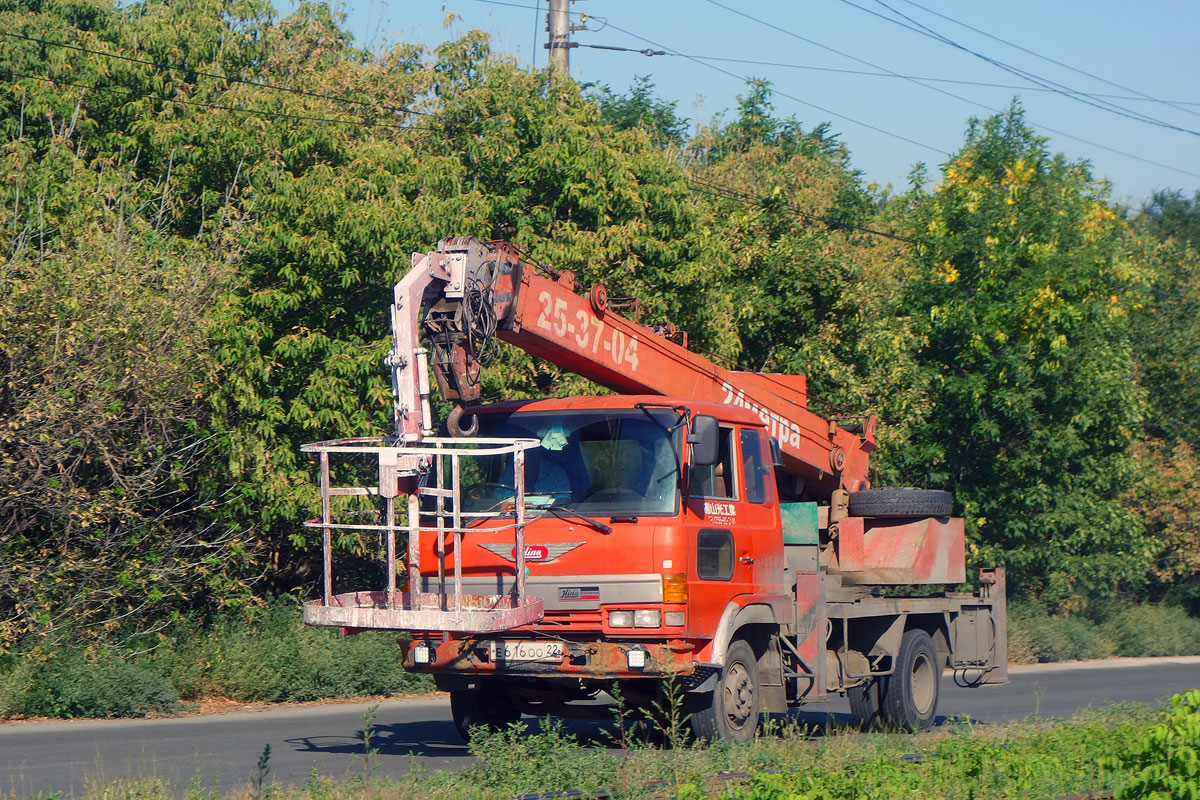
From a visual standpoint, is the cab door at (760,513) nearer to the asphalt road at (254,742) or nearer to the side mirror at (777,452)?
the side mirror at (777,452)

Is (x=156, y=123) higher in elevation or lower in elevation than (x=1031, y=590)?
higher

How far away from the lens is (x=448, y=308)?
33.6ft

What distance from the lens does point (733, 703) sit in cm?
Result: 1076

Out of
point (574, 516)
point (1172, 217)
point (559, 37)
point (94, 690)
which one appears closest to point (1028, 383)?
point (559, 37)

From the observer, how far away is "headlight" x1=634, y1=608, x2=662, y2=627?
32.8ft

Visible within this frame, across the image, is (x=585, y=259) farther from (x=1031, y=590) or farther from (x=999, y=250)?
(x=1031, y=590)

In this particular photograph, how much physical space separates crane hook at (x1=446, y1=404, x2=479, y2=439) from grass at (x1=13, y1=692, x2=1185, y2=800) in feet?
7.71

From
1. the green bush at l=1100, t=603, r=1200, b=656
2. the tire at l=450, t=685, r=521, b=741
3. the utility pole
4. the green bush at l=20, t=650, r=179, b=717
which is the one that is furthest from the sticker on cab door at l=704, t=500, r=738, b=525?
the green bush at l=1100, t=603, r=1200, b=656

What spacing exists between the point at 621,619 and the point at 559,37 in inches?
637

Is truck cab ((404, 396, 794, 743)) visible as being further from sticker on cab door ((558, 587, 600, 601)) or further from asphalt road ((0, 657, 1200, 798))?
asphalt road ((0, 657, 1200, 798))

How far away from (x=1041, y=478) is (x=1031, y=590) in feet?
10.7

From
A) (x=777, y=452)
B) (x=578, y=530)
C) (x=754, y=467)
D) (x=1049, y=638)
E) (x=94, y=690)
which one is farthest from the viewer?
(x=1049, y=638)

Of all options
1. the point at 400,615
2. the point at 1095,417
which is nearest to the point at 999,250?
the point at 1095,417

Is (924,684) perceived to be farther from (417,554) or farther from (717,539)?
(417,554)
